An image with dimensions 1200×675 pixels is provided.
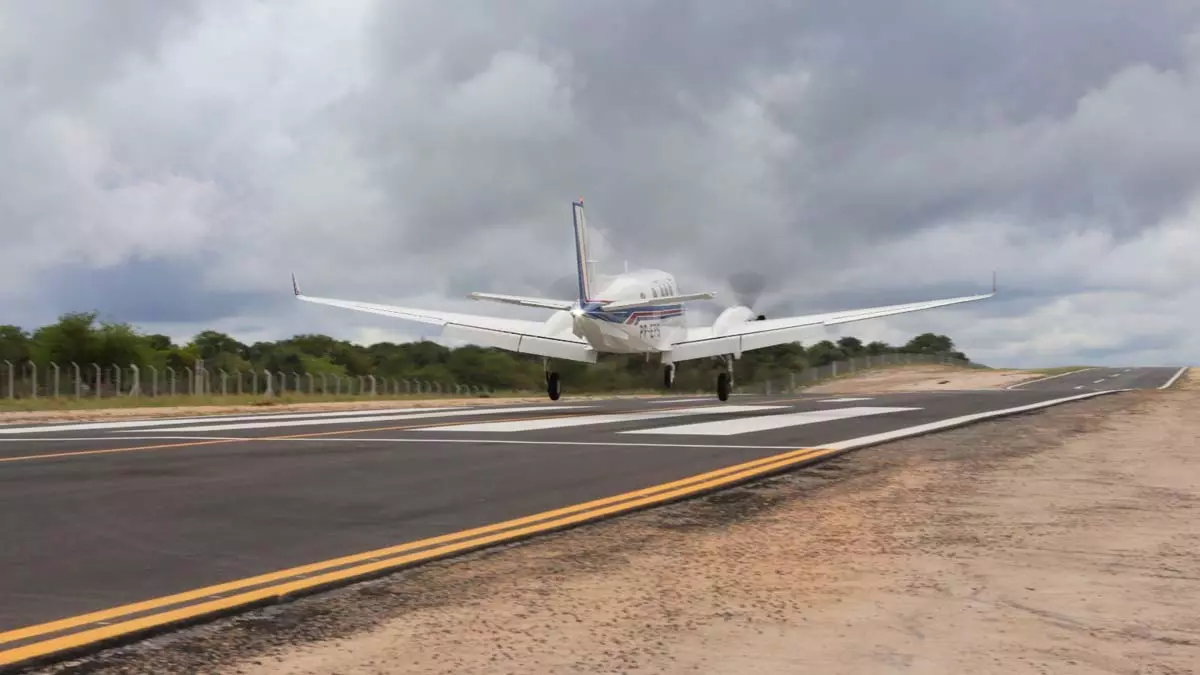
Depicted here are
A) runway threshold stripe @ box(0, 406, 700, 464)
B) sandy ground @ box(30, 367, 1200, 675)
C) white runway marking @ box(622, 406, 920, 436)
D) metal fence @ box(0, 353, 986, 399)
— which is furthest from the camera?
metal fence @ box(0, 353, 986, 399)

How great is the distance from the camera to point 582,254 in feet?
108

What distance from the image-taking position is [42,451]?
42.9 feet

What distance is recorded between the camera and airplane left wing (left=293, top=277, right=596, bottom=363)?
3384 cm

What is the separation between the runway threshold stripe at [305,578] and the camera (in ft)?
14.2

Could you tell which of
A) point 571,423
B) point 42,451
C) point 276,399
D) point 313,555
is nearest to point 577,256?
point 276,399

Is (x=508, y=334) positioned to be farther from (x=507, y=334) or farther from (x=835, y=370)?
(x=835, y=370)

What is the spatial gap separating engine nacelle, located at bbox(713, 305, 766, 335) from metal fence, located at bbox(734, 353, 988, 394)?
1957cm

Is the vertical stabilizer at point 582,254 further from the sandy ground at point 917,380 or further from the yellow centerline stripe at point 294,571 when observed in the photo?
the sandy ground at point 917,380

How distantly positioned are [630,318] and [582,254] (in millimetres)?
2658

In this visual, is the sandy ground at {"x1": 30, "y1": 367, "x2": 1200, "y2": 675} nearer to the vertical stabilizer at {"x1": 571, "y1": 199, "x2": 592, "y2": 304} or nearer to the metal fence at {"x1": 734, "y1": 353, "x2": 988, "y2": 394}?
the vertical stabilizer at {"x1": 571, "y1": 199, "x2": 592, "y2": 304}

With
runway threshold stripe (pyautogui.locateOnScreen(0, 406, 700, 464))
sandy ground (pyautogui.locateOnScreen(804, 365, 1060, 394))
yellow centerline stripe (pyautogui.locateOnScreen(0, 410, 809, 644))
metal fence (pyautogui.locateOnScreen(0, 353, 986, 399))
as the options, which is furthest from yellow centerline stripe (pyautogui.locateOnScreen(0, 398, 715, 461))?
sandy ground (pyautogui.locateOnScreen(804, 365, 1060, 394))

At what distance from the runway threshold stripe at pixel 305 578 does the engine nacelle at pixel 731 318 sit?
27304 mm

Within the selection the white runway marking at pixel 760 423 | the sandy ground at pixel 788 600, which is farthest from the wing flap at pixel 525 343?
the sandy ground at pixel 788 600

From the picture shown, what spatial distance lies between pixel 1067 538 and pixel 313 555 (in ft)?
15.5
